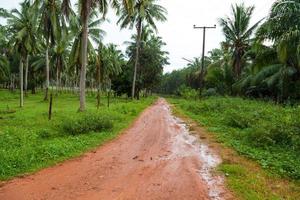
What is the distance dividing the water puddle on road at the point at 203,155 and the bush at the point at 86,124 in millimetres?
2942

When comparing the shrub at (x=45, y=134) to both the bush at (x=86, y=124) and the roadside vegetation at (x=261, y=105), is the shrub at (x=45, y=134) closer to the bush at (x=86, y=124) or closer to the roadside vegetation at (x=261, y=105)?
the bush at (x=86, y=124)

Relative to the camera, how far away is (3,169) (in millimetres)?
8398

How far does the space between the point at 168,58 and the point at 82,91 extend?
124 feet

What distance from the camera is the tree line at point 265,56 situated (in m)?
19.4

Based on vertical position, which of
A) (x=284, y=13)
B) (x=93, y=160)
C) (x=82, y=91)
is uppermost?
(x=284, y=13)

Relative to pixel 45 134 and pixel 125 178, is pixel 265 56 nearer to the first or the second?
pixel 45 134

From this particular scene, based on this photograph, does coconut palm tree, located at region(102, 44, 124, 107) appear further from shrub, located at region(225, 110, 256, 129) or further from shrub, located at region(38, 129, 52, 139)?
shrub, located at region(38, 129, 52, 139)

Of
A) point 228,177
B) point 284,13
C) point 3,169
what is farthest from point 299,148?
point 284,13

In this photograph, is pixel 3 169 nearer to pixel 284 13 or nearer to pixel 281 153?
pixel 281 153

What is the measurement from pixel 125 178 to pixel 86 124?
6.68 metres

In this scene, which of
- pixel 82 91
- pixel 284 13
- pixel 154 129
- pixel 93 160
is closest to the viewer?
pixel 93 160

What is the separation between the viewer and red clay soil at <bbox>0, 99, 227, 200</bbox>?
276 inches

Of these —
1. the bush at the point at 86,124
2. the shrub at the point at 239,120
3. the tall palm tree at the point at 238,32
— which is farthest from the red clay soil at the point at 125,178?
the tall palm tree at the point at 238,32

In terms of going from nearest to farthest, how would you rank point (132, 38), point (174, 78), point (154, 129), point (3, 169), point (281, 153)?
point (3, 169) < point (281, 153) < point (154, 129) < point (132, 38) < point (174, 78)
